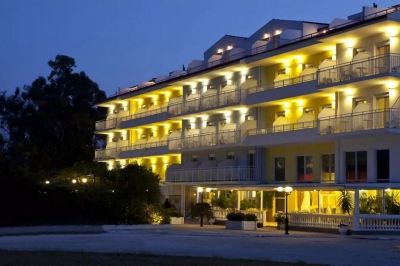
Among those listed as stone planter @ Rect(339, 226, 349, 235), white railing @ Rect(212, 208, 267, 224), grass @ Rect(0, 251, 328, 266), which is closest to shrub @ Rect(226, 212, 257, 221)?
white railing @ Rect(212, 208, 267, 224)

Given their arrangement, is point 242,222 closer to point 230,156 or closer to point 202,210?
point 202,210

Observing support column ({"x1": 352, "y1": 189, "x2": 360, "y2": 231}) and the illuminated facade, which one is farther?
the illuminated facade

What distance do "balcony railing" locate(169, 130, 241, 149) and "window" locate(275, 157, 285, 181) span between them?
3.65 metres

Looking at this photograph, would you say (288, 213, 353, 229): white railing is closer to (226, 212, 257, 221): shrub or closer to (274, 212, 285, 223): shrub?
(274, 212, 285, 223): shrub

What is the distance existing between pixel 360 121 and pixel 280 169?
12.1m

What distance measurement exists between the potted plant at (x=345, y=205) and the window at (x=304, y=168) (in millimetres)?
7742

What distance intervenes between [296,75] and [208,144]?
39.3 ft

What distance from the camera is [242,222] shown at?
168 feet

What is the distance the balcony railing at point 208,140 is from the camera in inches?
2408

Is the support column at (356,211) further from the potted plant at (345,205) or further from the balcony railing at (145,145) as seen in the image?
the balcony railing at (145,145)

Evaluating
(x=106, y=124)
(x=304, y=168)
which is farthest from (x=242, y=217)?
(x=106, y=124)

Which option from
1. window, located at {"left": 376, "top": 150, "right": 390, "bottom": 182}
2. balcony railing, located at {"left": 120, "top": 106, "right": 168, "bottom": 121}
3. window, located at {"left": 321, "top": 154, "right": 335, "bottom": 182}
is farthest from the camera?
balcony railing, located at {"left": 120, "top": 106, "right": 168, "bottom": 121}

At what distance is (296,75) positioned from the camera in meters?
56.3

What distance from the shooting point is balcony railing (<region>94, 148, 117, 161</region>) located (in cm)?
8688
